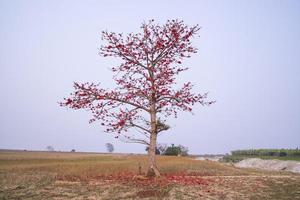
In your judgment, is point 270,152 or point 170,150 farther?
point 270,152

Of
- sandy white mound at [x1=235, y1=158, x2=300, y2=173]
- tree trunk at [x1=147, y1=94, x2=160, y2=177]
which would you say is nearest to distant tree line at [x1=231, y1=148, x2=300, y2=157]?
sandy white mound at [x1=235, y1=158, x2=300, y2=173]

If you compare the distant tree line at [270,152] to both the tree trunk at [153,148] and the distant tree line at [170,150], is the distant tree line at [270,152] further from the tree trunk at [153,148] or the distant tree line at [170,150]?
the tree trunk at [153,148]

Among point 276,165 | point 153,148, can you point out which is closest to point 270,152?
point 276,165

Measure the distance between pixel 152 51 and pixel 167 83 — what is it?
2179mm

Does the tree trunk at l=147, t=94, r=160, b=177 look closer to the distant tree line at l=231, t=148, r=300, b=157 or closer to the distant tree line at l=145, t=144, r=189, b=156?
the distant tree line at l=145, t=144, r=189, b=156

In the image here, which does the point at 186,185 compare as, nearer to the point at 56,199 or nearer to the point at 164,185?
the point at 164,185

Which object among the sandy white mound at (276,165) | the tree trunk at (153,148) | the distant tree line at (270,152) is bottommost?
the sandy white mound at (276,165)

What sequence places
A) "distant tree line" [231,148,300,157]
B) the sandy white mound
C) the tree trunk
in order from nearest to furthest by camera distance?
the tree trunk → the sandy white mound → "distant tree line" [231,148,300,157]

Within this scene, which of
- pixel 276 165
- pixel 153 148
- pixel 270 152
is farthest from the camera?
pixel 270 152

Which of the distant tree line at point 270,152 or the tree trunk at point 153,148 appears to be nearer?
the tree trunk at point 153,148

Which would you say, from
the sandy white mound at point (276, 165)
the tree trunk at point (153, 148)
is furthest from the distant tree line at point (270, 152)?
the tree trunk at point (153, 148)

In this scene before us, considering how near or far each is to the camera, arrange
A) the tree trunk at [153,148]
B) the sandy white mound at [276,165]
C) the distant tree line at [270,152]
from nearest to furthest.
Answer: the tree trunk at [153,148], the sandy white mound at [276,165], the distant tree line at [270,152]

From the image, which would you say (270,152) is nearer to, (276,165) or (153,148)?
(276,165)

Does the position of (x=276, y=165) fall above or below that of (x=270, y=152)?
below
